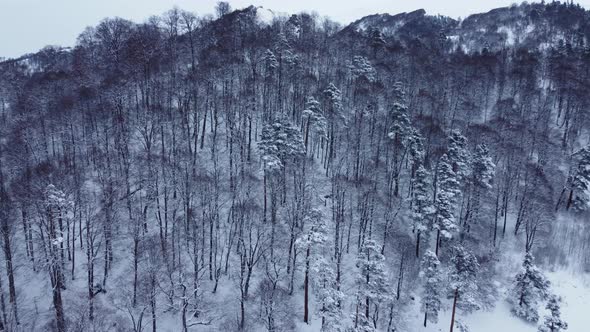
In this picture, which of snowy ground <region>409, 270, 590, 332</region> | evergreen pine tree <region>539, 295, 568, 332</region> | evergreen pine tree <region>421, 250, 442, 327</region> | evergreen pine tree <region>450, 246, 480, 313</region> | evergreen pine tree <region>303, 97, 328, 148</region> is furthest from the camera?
evergreen pine tree <region>303, 97, 328, 148</region>

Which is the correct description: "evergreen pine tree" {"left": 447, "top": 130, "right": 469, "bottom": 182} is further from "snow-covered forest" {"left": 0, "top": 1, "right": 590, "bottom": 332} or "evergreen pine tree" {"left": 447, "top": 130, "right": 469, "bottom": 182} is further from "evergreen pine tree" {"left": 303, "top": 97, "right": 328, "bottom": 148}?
"evergreen pine tree" {"left": 303, "top": 97, "right": 328, "bottom": 148}

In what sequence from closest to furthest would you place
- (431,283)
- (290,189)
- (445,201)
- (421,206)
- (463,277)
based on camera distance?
(463,277) < (431,283) < (445,201) < (421,206) < (290,189)

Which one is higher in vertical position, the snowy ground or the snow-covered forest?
the snow-covered forest

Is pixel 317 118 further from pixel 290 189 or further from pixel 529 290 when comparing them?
pixel 529 290

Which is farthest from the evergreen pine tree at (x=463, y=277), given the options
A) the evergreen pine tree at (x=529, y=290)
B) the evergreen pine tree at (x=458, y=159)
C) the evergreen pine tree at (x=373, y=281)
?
the evergreen pine tree at (x=458, y=159)

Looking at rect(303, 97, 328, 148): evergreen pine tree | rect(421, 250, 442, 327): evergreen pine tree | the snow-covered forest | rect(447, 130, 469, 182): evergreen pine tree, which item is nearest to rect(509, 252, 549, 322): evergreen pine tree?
the snow-covered forest

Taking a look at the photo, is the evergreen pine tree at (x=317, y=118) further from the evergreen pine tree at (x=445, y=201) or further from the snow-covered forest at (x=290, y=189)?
the evergreen pine tree at (x=445, y=201)

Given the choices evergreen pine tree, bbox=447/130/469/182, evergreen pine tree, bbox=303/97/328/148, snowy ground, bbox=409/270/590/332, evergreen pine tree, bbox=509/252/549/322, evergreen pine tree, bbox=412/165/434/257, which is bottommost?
snowy ground, bbox=409/270/590/332

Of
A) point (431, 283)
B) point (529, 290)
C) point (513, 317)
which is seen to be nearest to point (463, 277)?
point (431, 283)
